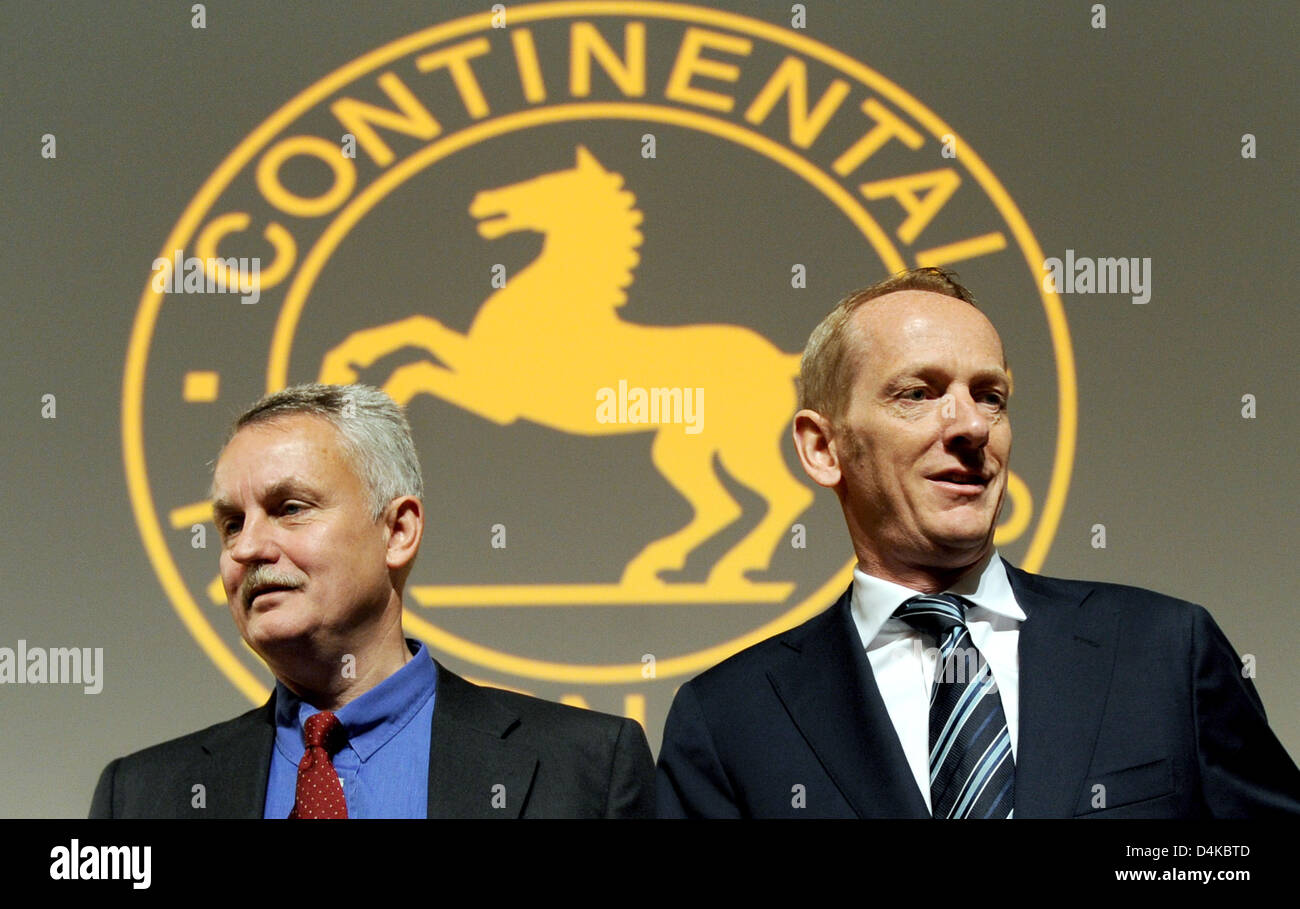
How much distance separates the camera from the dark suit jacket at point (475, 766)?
186 cm

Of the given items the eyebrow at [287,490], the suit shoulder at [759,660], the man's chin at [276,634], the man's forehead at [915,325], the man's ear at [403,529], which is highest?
the man's forehead at [915,325]

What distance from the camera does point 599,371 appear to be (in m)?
2.95

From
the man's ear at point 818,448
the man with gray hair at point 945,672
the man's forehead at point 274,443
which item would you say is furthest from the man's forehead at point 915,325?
the man's forehead at point 274,443

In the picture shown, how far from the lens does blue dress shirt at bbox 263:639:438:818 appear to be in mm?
1863

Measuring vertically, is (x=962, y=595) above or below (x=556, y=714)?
above

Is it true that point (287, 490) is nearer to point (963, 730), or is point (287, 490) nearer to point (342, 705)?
point (342, 705)

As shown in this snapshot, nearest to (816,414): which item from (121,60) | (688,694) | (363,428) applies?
(688,694)

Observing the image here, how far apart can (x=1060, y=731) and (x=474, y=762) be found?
0.79 metres

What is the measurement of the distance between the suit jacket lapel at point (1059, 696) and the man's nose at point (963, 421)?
0.22 metres

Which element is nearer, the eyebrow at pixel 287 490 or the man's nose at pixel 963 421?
the man's nose at pixel 963 421

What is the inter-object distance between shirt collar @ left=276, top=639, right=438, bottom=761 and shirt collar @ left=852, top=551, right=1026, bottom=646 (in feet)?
2.09

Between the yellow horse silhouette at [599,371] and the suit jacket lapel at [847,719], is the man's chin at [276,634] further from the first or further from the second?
the yellow horse silhouette at [599,371]

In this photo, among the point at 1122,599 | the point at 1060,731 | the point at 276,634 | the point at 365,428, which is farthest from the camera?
the point at 365,428

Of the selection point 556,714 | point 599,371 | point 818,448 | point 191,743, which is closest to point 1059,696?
point 818,448
